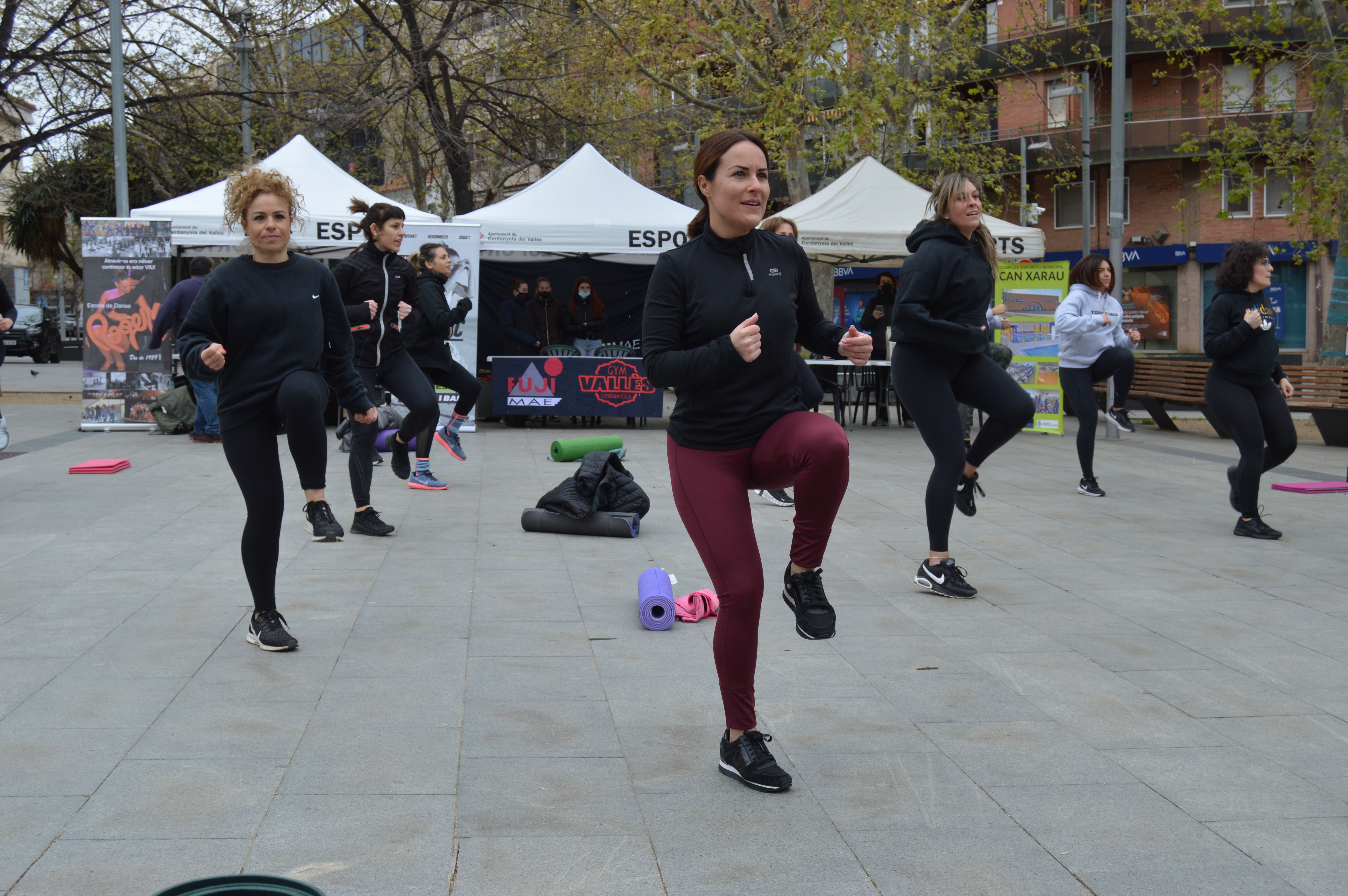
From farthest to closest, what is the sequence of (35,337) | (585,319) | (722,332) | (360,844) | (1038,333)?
(35,337) < (585,319) < (1038,333) < (722,332) < (360,844)

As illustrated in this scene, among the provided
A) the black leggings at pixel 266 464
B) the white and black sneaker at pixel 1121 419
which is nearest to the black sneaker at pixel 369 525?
the black leggings at pixel 266 464

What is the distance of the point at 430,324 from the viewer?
28.7ft

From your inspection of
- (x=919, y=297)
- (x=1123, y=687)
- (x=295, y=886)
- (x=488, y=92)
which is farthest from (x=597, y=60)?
(x=295, y=886)

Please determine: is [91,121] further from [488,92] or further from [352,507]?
[352,507]

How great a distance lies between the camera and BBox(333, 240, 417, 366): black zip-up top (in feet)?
25.9

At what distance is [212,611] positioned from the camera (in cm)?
543

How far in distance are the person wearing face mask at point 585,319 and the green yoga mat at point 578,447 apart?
6.25 m

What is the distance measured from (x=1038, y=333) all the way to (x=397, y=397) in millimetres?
9566

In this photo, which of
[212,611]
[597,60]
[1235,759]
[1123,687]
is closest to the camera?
[1235,759]

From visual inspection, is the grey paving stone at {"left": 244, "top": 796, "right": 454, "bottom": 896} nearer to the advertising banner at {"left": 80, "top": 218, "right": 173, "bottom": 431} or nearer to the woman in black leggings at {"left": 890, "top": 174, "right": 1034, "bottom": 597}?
the woman in black leggings at {"left": 890, "top": 174, "right": 1034, "bottom": 597}

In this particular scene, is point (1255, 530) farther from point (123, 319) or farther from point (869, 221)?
point (123, 319)

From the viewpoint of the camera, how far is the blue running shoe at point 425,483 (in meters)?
9.73

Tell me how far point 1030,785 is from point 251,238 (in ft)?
11.5

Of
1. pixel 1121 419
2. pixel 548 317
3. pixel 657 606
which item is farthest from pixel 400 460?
pixel 1121 419
